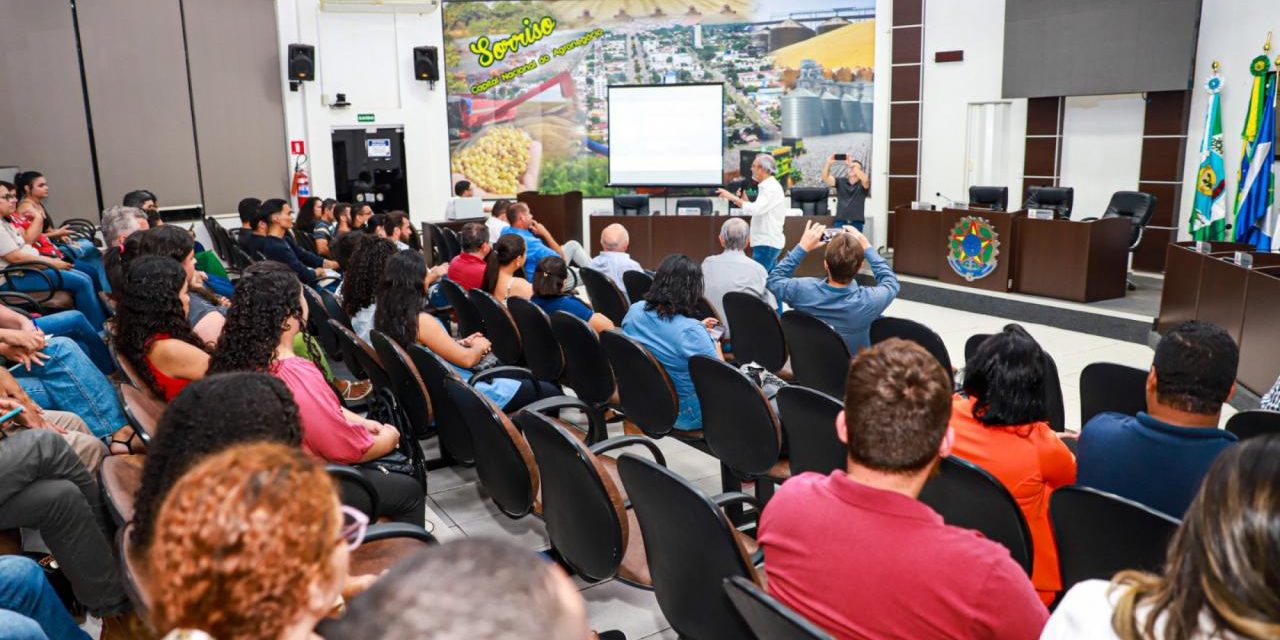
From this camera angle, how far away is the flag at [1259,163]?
769cm

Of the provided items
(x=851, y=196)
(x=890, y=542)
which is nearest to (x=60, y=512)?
(x=890, y=542)

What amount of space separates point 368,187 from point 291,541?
11.3m

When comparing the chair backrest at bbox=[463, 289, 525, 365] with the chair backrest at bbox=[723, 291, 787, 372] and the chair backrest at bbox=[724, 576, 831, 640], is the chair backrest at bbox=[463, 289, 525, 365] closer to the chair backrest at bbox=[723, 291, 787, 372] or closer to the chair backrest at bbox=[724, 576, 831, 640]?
the chair backrest at bbox=[723, 291, 787, 372]

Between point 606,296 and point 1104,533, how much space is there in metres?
3.85

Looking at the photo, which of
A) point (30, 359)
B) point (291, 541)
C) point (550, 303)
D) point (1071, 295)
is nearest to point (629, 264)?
point (550, 303)

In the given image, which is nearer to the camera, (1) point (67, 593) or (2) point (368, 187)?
(1) point (67, 593)

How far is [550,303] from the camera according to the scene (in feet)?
15.5

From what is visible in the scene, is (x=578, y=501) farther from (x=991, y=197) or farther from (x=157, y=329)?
(x=991, y=197)

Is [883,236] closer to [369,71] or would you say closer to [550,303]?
[369,71]

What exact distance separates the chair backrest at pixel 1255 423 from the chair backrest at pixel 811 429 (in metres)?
1.19

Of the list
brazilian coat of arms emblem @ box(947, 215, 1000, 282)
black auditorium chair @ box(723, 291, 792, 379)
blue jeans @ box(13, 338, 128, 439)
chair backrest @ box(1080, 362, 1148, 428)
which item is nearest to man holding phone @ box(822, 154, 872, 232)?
brazilian coat of arms emblem @ box(947, 215, 1000, 282)

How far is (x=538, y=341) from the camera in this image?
14.1 feet

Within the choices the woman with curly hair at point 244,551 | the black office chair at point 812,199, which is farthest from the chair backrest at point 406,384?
the black office chair at point 812,199

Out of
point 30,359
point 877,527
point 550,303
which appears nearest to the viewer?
point 877,527
